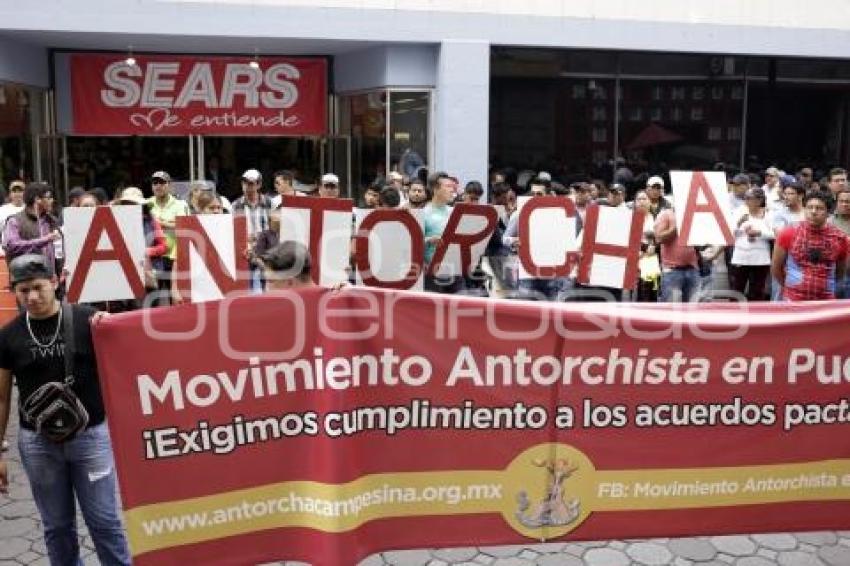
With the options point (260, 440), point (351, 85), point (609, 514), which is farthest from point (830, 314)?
point (351, 85)

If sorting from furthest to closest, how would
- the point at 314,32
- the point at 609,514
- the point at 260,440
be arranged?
the point at 314,32
the point at 609,514
the point at 260,440

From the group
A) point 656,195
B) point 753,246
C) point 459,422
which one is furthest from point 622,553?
point 656,195

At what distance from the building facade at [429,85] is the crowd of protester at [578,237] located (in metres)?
4.03

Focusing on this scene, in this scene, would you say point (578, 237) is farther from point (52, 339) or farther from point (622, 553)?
point (52, 339)

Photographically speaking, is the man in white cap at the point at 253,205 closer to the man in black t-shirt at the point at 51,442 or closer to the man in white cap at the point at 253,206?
the man in white cap at the point at 253,206

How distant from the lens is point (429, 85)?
47.5ft

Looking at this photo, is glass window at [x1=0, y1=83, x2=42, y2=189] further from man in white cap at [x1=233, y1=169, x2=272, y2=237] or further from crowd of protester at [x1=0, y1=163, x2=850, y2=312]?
man in white cap at [x1=233, y1=169, x2=272, y2=237]

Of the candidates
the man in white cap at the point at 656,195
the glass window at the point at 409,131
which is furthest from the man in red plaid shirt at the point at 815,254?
the glass window at the point at 409,131

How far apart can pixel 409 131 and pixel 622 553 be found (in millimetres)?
10795

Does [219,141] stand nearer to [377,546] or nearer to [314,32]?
[314,32]

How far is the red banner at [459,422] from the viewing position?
376cm

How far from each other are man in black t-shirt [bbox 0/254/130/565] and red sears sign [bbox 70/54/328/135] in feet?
39.9

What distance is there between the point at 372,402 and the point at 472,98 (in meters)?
11.0

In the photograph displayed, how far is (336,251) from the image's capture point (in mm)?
6047
